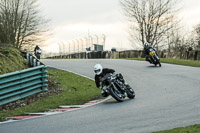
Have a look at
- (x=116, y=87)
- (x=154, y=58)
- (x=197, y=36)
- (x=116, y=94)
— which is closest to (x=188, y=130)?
(x=116, y=94)

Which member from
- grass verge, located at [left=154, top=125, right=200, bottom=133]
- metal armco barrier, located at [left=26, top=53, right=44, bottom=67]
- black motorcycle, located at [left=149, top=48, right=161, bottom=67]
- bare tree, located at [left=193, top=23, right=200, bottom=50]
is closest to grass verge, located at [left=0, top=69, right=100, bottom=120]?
metal armco barrier, located at [left=26, top=53, right=44, bottom=67]

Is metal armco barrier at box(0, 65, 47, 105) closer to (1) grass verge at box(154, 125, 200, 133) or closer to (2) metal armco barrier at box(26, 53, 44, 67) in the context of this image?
(2) metal armco barrier at box(26, 53, 44, 67)

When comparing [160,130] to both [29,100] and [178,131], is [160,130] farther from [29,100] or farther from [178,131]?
[29,100]

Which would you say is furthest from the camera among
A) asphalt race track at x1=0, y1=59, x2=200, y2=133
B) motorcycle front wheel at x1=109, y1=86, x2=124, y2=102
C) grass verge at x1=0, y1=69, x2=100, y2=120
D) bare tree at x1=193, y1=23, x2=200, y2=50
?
bare tree at x1=193, y1=23, x2=200, y2=50

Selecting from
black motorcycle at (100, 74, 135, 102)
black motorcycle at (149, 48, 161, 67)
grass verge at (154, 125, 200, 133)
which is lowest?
grass verge at (154, 125, 200, 133)

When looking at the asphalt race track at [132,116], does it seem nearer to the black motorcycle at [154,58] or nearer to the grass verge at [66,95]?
the grass verge at [66,95]

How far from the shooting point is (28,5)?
144 ft

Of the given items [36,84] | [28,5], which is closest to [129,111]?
[36,84]

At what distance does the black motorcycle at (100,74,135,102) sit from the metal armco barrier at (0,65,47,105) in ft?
10.2

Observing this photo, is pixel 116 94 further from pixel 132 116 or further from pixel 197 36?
pixel 197 36

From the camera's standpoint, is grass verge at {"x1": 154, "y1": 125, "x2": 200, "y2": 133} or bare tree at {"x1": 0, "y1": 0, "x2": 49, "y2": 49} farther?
bare tree at {"x1": 0, "y1": 0, "x2": 49, "y2": 49}

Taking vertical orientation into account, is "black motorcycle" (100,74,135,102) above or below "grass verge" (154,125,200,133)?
above

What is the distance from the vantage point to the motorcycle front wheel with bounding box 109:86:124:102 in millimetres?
11633

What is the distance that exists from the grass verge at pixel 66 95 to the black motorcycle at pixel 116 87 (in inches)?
46.2
